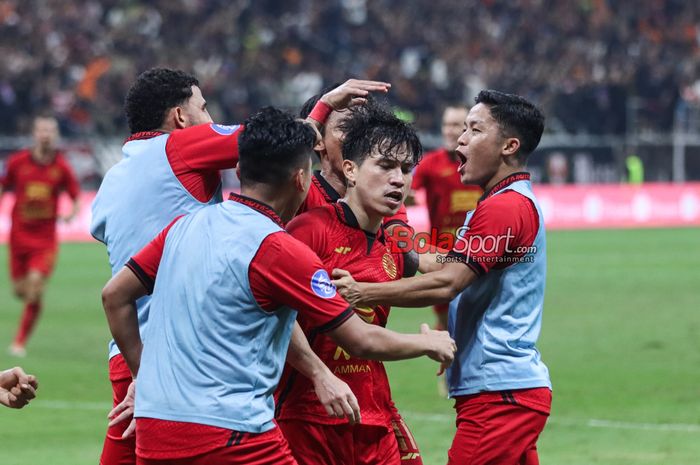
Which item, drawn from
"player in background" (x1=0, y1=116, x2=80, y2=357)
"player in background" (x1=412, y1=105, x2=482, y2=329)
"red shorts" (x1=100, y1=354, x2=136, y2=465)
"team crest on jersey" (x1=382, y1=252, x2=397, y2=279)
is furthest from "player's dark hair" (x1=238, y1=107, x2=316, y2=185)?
"player in background" (x1=0, y1=116, x2=80, y2=357)

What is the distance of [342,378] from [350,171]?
0.85m

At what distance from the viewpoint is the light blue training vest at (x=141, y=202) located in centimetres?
511

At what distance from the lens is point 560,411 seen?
9.51 m

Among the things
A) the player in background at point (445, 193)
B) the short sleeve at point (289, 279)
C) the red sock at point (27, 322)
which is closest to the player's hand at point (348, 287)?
the short sleeve at point (289, 279)

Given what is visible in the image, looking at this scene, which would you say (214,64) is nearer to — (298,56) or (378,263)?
(298,56)

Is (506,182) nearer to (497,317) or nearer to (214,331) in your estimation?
(497,317)

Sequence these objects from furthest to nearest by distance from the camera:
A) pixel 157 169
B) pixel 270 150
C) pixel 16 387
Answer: pixel 157 169 < pixel 16 387 < pixel 270 150

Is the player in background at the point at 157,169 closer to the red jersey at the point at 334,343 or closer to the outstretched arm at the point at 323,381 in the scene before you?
the red jersey at the point at 334,343

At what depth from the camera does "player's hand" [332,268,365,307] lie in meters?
4.61

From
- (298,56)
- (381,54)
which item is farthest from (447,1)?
(298,56)

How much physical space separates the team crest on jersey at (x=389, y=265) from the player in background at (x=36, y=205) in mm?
8655

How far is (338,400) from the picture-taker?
4.30 m

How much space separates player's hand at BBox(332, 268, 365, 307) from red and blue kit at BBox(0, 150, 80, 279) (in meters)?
9.29

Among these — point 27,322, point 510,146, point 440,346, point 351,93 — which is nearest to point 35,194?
point 27,322
